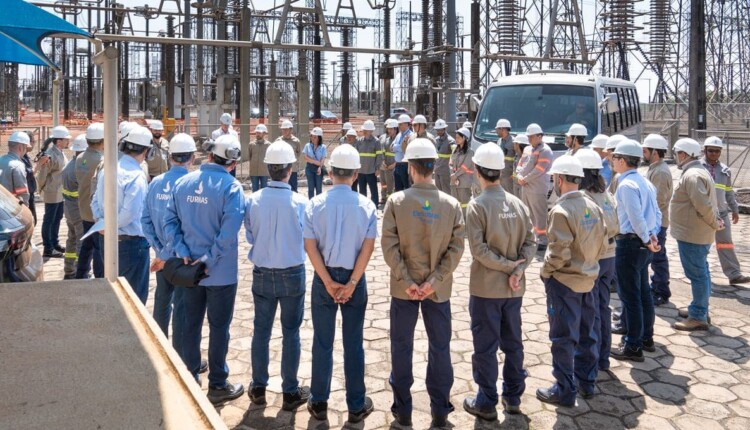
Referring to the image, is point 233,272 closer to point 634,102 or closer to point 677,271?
point 677,271

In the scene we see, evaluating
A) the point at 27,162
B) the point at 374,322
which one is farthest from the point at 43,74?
the point at 374,322

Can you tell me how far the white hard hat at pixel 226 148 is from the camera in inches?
187

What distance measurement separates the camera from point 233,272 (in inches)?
188

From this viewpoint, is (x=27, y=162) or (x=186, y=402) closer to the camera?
(x=186, y=402)

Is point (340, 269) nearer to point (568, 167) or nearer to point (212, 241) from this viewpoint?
point (212, 241)

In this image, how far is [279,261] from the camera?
4559mm

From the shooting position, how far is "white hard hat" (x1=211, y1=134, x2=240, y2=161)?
187 inches

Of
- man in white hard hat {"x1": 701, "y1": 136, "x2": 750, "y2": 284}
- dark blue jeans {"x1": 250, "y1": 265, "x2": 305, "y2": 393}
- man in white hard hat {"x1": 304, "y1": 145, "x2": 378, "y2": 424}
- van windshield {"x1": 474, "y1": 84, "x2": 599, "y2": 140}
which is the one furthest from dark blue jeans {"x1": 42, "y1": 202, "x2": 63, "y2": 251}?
man in white hard hat {"x1": 701, "y1": 136, "x2": 750, "y2": 284}

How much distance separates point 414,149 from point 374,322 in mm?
2674

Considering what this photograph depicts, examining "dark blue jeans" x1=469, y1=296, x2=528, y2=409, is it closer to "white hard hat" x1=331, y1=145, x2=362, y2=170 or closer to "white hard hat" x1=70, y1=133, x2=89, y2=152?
"white hard hat" x1=331, y1=145, x2=362, y2=170

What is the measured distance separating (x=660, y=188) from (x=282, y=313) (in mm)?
4329

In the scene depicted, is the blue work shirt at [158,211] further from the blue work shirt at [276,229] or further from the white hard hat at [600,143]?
the white hard hat at [600,143]

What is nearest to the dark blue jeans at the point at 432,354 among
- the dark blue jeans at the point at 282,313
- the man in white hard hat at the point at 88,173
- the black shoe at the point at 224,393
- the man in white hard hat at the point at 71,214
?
the dark blue jeans at the point at 282,313

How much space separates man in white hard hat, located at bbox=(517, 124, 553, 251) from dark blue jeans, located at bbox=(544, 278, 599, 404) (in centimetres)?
452
